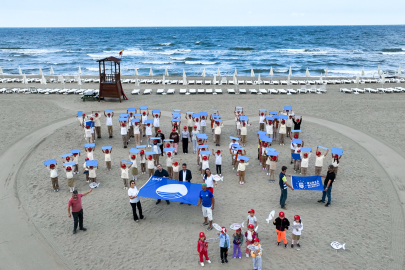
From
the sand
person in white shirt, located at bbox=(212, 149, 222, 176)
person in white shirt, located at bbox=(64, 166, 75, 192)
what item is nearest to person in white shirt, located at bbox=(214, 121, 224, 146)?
the sand

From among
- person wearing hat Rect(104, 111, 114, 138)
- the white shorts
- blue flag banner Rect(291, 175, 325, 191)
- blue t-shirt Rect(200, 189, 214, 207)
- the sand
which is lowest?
the sand

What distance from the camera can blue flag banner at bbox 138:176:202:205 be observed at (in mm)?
9922

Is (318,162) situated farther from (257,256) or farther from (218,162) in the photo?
(257,256)

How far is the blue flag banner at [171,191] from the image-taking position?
992 centimetres

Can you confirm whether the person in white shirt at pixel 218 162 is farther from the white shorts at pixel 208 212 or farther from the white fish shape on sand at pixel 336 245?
the white fish shape on sand at pixel 336 245

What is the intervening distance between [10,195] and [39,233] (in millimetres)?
3038

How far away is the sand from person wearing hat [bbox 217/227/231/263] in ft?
0.80

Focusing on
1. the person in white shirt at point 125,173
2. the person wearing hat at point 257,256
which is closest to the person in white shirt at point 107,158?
the person in white shirt at point 125,173

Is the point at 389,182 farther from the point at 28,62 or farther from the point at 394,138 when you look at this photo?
the point at 28,62

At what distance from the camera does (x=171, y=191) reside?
10219mm

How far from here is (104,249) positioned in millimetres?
8617

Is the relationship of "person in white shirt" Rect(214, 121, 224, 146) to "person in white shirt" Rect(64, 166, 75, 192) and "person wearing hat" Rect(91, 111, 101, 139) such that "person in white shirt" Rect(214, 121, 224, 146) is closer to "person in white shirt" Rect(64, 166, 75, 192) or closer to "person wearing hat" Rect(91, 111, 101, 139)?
"person wearing hat" Rect(91, 111, 101, 139)

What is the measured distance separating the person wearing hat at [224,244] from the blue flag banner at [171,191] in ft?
6.83

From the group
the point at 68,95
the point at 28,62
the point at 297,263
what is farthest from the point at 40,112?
the point at 28,62
